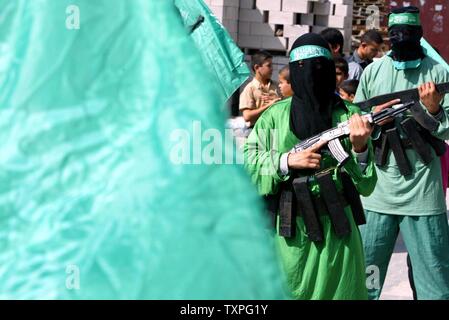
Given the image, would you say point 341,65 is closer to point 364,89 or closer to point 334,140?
point 364,89

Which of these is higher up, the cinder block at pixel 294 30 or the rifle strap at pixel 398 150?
the rifle strap at pixel 398 150

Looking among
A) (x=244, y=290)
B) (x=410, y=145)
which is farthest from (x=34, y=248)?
(x=410, y=145)

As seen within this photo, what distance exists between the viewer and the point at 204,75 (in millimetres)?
3135

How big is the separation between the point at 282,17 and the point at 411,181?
24.5 ft

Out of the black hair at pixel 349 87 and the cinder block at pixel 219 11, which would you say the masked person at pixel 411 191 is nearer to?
the black hair at pixel 349 87

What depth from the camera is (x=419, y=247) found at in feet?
18.1

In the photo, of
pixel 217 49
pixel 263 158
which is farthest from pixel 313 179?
pixel 217 49

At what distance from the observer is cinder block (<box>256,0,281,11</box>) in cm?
1280

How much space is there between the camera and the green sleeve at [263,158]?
4375 millimetres

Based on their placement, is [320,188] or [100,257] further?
[320,188]

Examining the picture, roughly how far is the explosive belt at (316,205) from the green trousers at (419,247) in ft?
3.75

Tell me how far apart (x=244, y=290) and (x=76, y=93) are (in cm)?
72

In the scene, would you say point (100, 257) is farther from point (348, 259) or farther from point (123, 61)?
point (348, 259)

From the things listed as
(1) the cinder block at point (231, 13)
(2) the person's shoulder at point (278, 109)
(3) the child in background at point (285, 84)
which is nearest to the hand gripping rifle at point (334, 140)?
(2) the person's shoulder at point (278, 109)
